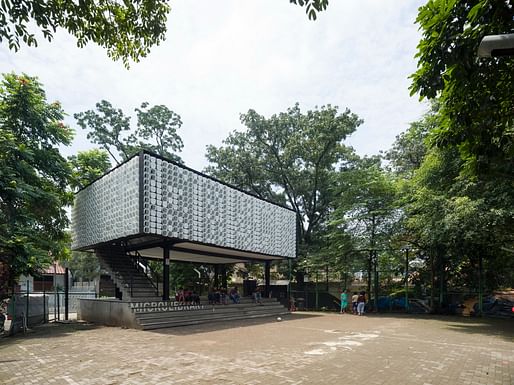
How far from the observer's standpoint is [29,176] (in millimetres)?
17203

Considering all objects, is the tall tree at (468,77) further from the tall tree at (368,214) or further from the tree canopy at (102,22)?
the tall tree at (368,214)

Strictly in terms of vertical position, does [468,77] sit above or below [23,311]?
above

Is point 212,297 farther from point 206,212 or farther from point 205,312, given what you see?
point 206,212

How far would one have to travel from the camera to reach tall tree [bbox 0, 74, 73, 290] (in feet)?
48.1

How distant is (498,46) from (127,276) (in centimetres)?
1818

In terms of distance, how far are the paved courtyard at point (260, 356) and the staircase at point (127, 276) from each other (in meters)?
2.97

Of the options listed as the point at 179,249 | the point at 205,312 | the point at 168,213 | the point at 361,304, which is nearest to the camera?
the point at 168,213

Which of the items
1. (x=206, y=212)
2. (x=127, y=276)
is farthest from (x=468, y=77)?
(x=127, y=276)

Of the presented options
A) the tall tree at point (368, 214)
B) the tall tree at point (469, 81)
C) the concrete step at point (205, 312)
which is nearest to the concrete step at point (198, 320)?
the concrete step at point (205, 312)

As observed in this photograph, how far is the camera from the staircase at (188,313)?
49.2ft

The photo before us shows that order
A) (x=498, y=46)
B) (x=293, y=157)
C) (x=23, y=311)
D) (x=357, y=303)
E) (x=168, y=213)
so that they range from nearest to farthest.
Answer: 1. (x=498, y=46)
2. (x=23, y=311)
3. (x=168, y=213)
4. (x=357, y=303)
5. (x=293, y=157)

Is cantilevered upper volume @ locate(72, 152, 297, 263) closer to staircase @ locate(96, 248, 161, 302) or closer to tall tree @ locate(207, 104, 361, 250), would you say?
staircase @ locate(96, 248, 161, 302)

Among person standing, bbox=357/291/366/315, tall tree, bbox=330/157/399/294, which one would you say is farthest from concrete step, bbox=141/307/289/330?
tall tree, bbox=330/157/399/294

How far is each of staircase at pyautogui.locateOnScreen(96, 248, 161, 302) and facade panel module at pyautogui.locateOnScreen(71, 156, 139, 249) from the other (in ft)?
4.29
